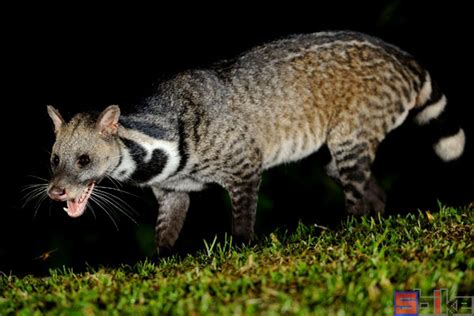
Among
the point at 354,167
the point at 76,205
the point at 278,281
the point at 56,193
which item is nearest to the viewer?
the point at 278,281

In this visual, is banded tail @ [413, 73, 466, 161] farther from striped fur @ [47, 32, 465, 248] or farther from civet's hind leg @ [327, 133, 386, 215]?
civet's hind leg @ [327, 133, 386, 215]

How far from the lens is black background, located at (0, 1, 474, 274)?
386 inches

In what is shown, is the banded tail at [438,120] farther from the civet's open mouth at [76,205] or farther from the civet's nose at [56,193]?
the civet's nose at [56,193]

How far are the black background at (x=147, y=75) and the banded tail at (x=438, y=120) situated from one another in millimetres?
2084

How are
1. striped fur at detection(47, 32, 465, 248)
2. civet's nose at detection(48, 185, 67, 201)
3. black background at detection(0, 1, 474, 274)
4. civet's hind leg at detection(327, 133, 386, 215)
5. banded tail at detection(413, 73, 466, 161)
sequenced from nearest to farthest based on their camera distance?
civet's nose at detection(48, 185, 67, 201), striped fur at detection(47, 32, 465, 248), civet's hind leg at detection(327, 133, 386, 215), banded tail at detection(413, 73, 466, 161), black background at detection(0, 1, 474, 274)

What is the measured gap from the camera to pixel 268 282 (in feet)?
13.1

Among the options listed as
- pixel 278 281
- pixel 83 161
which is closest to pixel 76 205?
pixel 83 161

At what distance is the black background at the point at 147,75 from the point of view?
32.1 feet

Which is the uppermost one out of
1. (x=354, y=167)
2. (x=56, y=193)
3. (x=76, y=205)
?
(x=56, y=193)

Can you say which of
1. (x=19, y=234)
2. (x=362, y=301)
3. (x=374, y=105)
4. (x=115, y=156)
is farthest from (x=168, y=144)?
(x=19, y=234)

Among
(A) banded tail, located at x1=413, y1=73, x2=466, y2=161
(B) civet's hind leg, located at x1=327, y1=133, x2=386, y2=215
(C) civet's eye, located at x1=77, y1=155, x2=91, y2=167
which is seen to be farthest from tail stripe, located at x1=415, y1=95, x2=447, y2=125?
(C) civet's eye, located at x1=77, y1=155, x2=91, y2=167

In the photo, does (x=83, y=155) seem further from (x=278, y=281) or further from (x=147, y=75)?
(x=147, y=75)

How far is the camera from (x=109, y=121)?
19.1 ft

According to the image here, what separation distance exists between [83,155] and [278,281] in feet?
8.05
